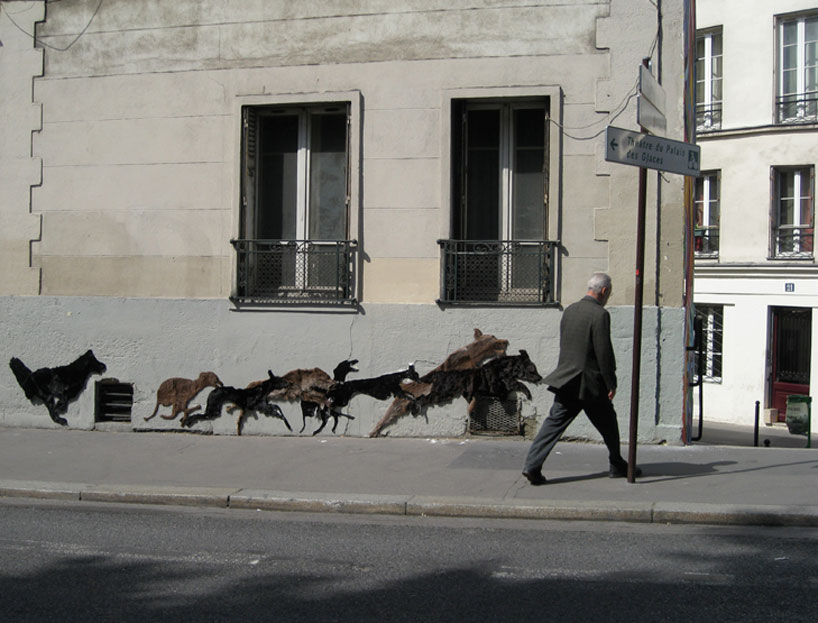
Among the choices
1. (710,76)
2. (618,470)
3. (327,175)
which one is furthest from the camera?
(710,76)

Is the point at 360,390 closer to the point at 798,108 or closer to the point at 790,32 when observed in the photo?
the point at 798,108

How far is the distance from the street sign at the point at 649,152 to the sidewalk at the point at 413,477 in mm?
2647

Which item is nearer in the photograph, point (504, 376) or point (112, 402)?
point (504, 376)

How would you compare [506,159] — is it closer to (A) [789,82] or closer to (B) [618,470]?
(B) [618,470]

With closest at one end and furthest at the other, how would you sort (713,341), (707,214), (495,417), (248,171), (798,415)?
(495,417), (248,171), (798,415), (713,341), (707,214)

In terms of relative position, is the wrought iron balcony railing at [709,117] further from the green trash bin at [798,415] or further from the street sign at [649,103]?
the street sign at [649,103]

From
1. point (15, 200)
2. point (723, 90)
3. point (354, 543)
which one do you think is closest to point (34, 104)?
point (15, 200)

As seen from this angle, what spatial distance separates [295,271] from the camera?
10.4 metres

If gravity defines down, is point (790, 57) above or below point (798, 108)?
above

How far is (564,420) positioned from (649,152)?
90.3 inches

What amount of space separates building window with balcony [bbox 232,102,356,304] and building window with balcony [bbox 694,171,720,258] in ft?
47.5

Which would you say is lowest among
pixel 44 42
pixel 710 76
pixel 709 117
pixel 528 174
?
pixel 528 174

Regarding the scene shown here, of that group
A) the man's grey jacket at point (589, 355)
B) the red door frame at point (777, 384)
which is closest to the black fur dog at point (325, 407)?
the man's grey jacket at point (589, 355)

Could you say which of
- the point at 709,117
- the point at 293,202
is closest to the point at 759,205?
the point at 709,117
